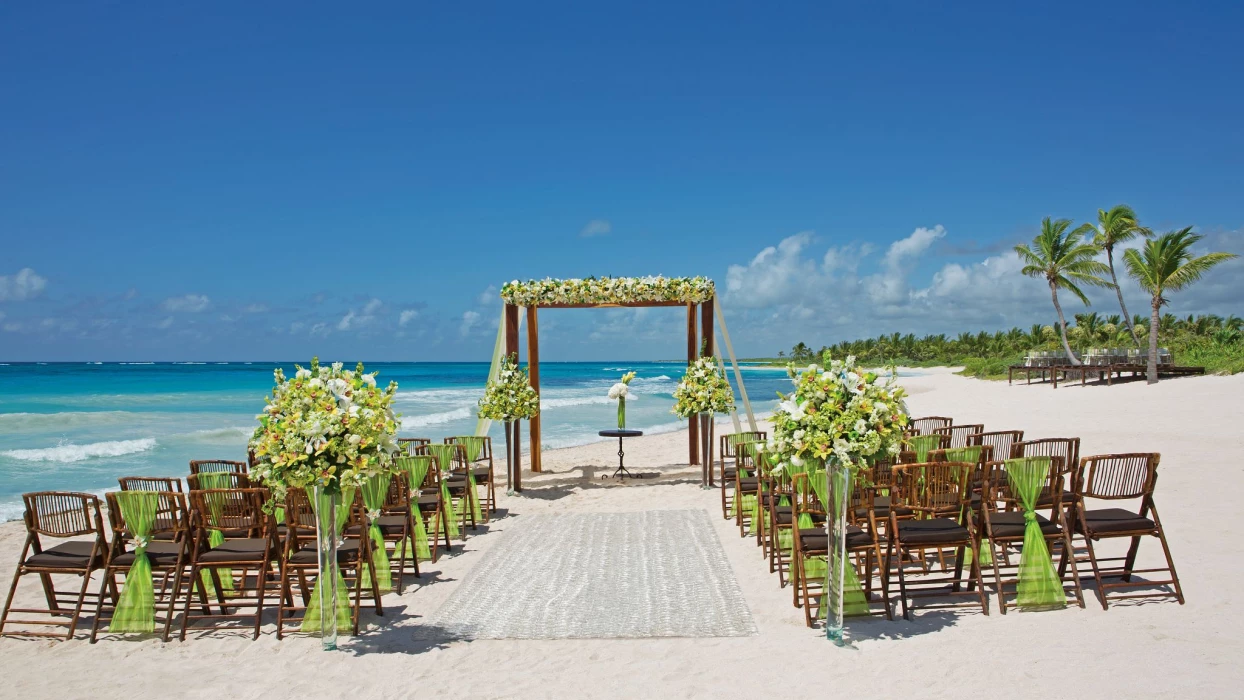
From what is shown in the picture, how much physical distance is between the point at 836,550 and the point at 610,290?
758 centimetres

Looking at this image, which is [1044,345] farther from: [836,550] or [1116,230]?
[836,550]

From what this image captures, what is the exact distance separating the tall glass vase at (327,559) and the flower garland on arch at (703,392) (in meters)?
6.51

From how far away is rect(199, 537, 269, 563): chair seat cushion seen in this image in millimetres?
5137

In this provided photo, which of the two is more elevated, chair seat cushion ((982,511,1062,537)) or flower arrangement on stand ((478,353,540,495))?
flower arrangement on stand ((478,353,540,495))

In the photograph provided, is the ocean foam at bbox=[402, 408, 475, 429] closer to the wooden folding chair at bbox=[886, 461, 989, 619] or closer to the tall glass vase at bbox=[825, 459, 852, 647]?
the wooden folding chair at bbox=[886, 461, 989, 619]

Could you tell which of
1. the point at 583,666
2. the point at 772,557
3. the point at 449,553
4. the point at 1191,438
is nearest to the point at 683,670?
the point at 583,666

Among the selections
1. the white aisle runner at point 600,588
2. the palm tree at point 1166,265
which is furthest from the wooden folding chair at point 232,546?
the palm tree at point 1166,265

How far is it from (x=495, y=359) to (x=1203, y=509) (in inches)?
360

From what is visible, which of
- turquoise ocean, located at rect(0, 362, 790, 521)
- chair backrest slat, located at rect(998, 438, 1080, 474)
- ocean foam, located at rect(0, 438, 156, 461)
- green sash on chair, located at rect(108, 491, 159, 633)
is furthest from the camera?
ocean foam, located at rect(0, 438, 156, 461)

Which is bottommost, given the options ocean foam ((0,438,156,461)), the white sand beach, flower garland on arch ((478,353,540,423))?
ocean foam ((0,438,156,461))

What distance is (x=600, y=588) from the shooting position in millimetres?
6199

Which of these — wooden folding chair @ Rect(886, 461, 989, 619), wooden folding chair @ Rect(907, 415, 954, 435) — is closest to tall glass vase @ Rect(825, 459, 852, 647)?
wooden folding chair @ Rect(886, 461, 989, 619)

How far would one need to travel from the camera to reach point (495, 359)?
12.5 meters

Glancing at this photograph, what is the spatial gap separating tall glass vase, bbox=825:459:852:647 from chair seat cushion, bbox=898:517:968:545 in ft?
2.07
